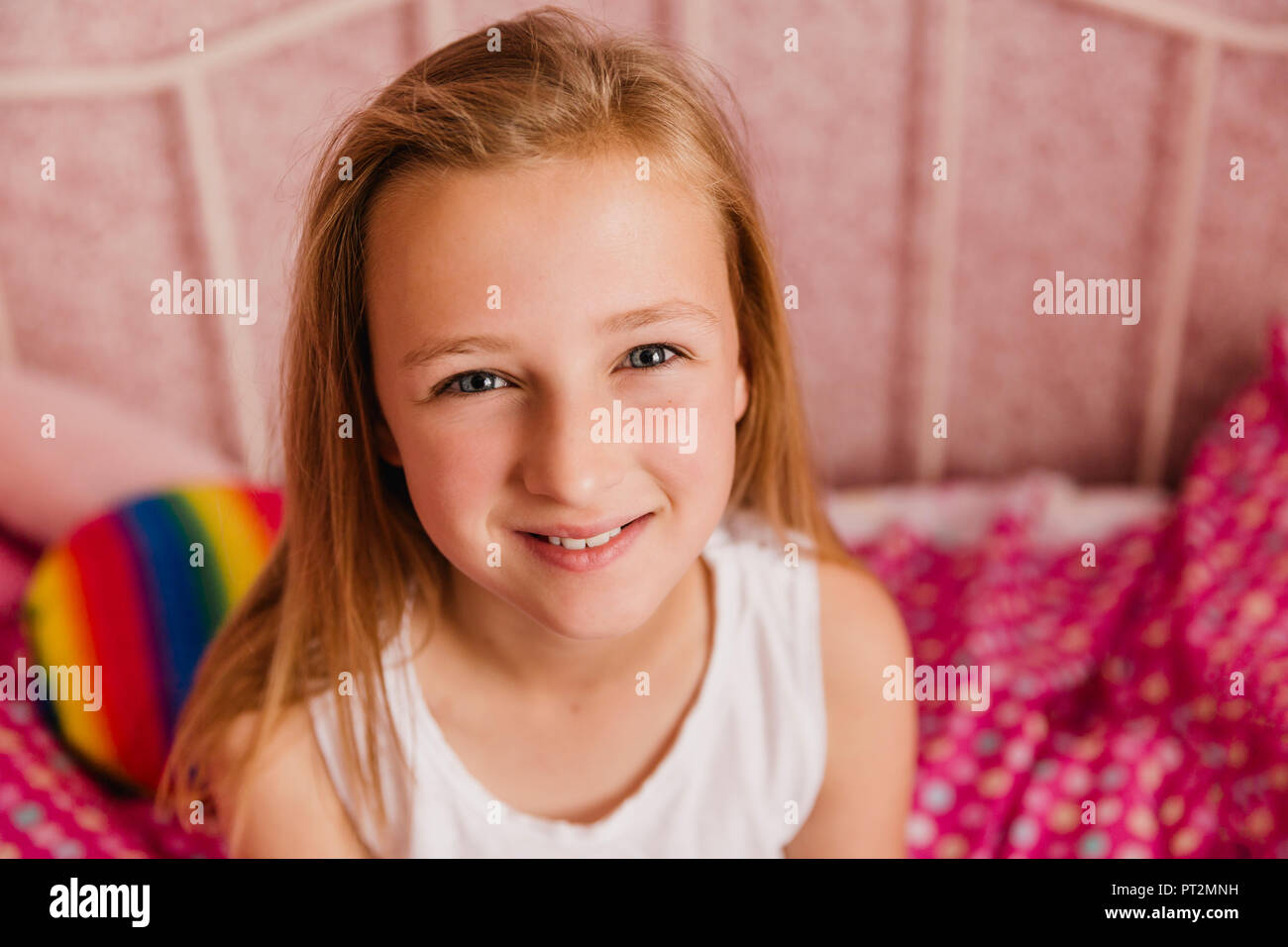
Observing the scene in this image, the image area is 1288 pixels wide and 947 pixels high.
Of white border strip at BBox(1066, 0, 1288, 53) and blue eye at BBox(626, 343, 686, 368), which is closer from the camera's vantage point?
blue eye at BBox(626, 343, 686, 368)

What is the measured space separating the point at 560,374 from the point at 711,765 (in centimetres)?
39

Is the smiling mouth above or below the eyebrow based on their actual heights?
below

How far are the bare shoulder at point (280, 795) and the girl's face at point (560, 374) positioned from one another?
0.23 metres

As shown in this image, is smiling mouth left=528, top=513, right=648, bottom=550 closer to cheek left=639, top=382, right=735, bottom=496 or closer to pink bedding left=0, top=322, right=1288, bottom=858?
cheek left=639, top=382, right=735, bottom=496

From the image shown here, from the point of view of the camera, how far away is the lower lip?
2.49ft

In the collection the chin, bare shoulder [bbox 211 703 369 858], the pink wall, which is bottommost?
bare shoulder [bbox 211 703 369 858]

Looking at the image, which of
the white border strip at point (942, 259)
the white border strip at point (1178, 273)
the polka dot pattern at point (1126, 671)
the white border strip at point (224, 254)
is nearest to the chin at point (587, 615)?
the polka dot pattern at point (1126, 671)

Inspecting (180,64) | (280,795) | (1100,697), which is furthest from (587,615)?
(180,64)

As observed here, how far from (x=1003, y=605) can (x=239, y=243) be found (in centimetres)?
101

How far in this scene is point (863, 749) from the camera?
3.13 feet

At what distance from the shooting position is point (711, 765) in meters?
0.94

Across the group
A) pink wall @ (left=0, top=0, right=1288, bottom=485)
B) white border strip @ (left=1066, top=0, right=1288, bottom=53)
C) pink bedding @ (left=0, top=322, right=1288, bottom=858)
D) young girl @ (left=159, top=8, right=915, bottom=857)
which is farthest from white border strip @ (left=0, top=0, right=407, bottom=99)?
white border strip @ (left=1066, top=0, right=1288, bottom=53)

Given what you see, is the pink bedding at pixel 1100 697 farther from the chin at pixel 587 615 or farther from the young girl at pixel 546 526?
the chin at pixel 587 615
